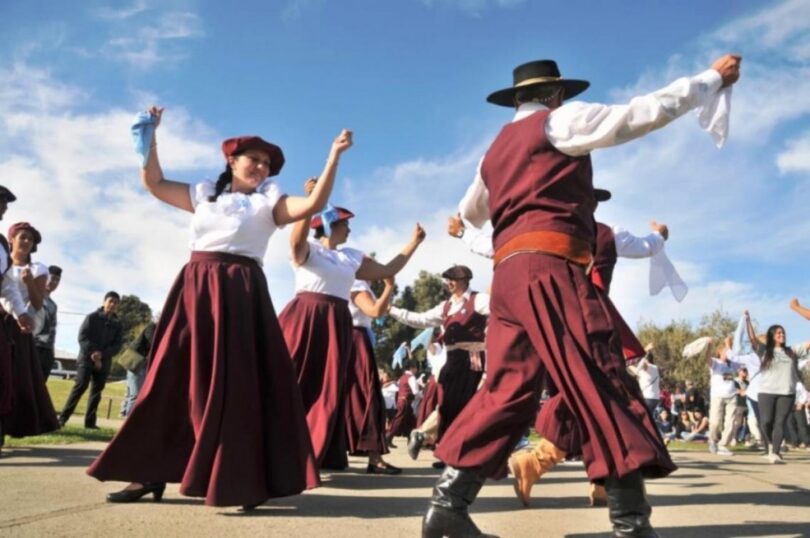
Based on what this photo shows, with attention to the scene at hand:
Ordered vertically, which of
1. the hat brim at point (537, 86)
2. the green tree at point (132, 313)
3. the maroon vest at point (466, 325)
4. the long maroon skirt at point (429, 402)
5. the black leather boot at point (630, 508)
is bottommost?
the black leather boot at point (630, 508)

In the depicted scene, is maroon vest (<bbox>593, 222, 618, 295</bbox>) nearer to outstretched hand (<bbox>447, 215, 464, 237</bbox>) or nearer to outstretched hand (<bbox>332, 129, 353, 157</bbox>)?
outstretched hand (<bbox>447, 215, 464, 237</bbox>)

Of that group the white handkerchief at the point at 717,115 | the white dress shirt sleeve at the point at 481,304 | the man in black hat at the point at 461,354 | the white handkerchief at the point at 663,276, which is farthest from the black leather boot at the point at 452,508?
the man in black hat at the point at 461,354

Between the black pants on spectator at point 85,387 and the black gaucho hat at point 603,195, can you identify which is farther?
the black pants on spectator at point 85,387

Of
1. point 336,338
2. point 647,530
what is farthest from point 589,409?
point 336,338

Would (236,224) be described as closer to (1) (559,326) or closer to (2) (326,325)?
(2) (326,325)

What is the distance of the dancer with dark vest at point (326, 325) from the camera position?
17.0ft

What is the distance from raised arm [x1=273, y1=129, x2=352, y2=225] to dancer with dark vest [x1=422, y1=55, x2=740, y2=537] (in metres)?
0.93

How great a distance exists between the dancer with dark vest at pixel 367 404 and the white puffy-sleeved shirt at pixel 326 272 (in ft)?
1.17

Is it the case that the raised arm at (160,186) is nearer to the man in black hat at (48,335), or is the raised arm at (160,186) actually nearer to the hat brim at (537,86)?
the hat brim at (537,86)

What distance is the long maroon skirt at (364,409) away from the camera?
596cm

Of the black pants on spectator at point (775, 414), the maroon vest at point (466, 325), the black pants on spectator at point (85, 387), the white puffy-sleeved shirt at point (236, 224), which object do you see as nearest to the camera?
the white puffy-sleeved shirt at point (236, 224)

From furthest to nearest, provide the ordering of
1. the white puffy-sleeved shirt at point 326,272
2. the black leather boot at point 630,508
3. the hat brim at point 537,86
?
1. the white puffy-sleeved shirt at point 326,272
2. the hat brim at point 537,86
3. the black leather boot at point 630,508

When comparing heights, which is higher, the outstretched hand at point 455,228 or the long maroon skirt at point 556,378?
the outstretched hand at point 455,228

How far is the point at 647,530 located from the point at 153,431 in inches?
94.4
